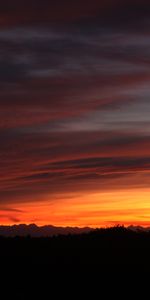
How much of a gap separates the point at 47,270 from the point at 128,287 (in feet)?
13.1

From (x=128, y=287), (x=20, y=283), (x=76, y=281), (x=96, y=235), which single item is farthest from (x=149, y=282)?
(x=96, y=235)

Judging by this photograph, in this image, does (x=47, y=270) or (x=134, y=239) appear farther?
(x=134, y=239)

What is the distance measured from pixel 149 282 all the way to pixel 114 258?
3.40 meters

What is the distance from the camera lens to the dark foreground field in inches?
1215

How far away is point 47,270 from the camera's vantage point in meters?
32.0

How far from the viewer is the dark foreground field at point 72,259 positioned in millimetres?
30859

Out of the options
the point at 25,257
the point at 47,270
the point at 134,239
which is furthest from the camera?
the point at 134,239

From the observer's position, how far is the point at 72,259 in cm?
3347

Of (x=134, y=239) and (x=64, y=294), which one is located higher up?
(x=134, y=239)

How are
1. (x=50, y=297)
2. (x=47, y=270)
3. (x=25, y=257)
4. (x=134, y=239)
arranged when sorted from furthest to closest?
(x=134, y=239) < (x=25, y=257) < (x=47, y=270) < (x=50, y=297)

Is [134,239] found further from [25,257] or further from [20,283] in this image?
[20,283]

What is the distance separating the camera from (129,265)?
3222cm

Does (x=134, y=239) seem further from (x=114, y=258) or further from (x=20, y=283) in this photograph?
(x=20, y=283)

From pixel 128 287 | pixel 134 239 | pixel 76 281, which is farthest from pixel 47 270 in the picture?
pixel 134 239
